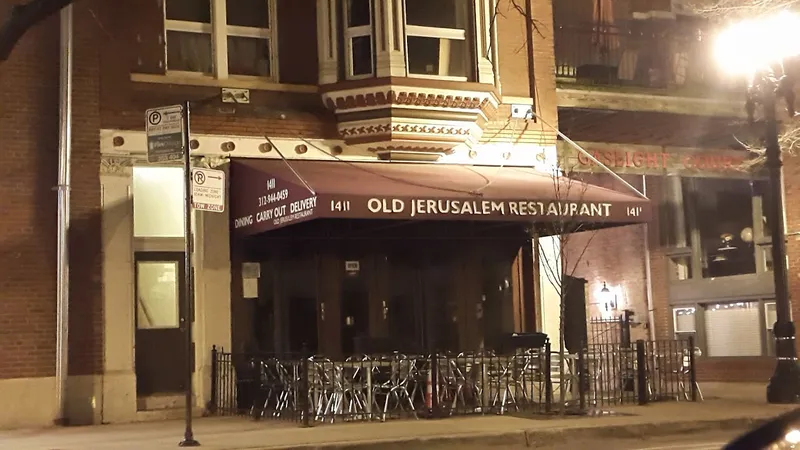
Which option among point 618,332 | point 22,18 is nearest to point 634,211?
point 618,332

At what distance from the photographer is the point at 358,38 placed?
643 inches

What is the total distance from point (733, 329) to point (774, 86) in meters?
7.95

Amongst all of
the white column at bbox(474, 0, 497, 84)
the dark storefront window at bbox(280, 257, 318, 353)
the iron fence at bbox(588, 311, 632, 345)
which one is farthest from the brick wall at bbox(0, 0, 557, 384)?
the iron fence at bbox(588, 311, 632, 345)

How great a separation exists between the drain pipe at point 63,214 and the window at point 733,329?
14.4m

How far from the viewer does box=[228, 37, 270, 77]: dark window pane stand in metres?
16.1

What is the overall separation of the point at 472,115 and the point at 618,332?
29.3 feet

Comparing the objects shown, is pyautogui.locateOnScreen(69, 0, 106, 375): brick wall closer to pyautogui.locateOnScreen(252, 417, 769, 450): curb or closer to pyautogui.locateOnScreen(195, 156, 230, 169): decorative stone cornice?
pyautogui.locateOnScreen(195, 156, 230, 169): decorative stone cornice

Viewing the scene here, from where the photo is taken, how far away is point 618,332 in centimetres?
2322

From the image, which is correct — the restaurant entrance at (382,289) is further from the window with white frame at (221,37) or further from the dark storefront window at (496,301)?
the window with white frame at (221,37)

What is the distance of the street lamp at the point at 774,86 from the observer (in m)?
14.8

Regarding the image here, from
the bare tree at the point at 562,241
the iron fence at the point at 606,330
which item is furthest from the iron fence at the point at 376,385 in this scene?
the iron fence at the point at 606,330

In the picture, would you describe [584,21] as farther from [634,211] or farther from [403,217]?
[403,217]

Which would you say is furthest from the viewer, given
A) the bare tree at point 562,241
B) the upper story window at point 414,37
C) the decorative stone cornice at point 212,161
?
the upper story window at point 414,37

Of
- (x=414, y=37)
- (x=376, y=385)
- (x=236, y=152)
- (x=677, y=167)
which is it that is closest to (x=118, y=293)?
(x=236, y=152)
